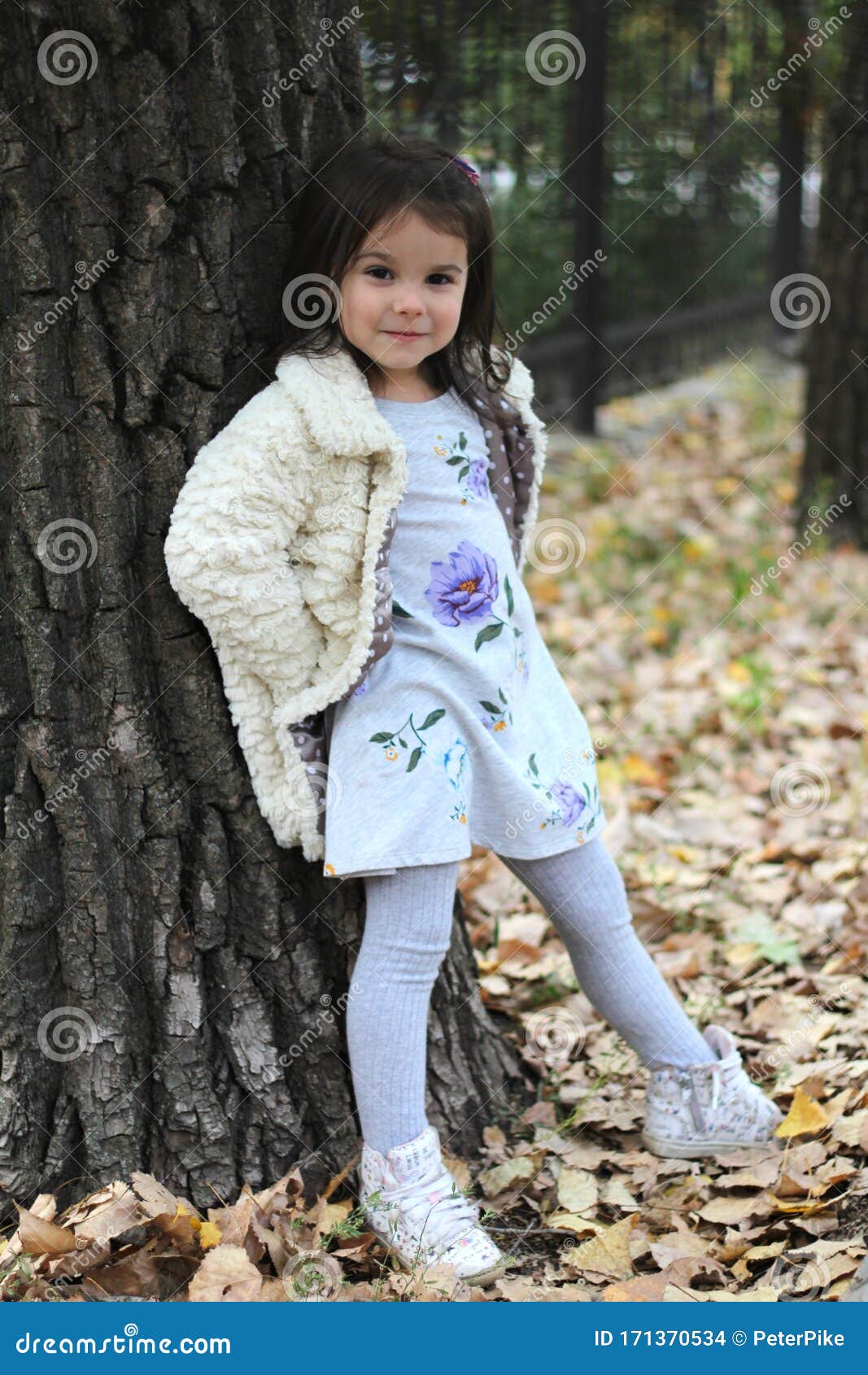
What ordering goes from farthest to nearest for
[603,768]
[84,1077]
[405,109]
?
1. [405,109]
2. [603,768]
3. [84,1077]

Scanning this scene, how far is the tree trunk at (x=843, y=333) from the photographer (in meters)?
5.55

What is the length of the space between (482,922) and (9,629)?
5.04 ft

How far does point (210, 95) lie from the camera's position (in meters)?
1.88

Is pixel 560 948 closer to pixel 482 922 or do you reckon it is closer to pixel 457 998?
pixel 482 922

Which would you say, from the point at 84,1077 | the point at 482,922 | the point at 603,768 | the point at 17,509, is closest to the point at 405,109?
the point at 603,768

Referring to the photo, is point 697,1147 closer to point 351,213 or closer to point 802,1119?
point 802,1119

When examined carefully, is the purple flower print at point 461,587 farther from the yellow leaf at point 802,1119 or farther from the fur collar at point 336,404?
the yellow leaf at point 802,1119

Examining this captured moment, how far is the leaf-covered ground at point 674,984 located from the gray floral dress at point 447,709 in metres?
0.58

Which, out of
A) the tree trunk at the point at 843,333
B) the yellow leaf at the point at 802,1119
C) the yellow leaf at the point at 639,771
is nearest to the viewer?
the yellow leaf at the point at 802,1119

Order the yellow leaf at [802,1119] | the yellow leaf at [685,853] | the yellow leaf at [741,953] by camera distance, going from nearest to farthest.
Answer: the yellow leaf at [802,1119]
the yellow leaf at [741,953]
the yellow leaf at [685,853]

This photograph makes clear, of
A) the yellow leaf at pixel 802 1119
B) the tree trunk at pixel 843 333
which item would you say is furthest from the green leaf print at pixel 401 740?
the tree trunk at pixel 843 333

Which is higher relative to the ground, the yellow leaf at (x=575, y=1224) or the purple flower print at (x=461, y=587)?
the purple flower print at (x=461, y=587)

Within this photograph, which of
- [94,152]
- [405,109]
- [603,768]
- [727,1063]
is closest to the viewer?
[94,152]

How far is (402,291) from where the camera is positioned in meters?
1.99
